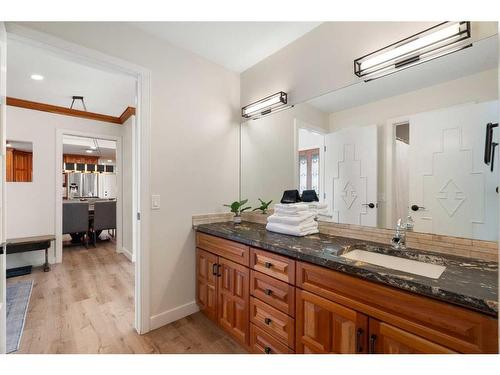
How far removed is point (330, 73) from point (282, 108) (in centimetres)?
52

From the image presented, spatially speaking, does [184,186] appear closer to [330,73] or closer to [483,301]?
[330,73]

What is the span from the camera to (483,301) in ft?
2.56

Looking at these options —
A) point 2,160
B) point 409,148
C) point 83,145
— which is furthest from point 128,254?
point 83,145

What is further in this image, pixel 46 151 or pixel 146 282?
pixel 46 151

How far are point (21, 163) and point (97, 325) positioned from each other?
10.5ft

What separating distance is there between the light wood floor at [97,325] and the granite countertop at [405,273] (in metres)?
0.89

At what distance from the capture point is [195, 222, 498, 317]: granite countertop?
0.83 m

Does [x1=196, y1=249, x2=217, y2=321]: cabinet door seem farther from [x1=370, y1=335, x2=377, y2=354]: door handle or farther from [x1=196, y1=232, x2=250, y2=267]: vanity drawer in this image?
[x1=370, y1=335, x2=377, y2=354]: door handle

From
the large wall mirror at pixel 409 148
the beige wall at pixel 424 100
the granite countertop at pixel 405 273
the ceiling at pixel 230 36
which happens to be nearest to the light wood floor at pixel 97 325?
the granite countertop at pixel 405 273

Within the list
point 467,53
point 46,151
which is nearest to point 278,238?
point 467,53

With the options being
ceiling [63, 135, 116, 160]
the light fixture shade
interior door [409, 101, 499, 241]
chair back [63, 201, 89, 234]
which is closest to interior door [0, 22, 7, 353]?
the light fixture shade

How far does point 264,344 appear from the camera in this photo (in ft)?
5.05

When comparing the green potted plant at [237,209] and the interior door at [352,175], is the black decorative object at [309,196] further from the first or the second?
the green potted plant at [237,209]
